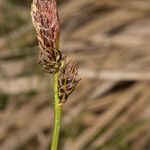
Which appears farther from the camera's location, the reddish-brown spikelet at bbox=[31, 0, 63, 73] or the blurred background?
the blurred background

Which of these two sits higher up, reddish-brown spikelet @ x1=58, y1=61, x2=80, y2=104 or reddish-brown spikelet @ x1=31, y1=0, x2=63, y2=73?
reddish-brown spikelet @ x1=31, y1=0, x2=63, y2=73

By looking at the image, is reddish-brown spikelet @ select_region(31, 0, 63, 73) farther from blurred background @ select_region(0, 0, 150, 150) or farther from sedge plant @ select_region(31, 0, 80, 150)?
blurred background @ select_region(0, 0, 150, 150)

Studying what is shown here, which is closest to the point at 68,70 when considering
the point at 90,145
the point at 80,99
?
the point at 90,145

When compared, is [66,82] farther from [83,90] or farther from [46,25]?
[83,90]

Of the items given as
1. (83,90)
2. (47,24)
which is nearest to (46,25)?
(47,24)

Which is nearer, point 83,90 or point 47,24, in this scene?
point 47,24

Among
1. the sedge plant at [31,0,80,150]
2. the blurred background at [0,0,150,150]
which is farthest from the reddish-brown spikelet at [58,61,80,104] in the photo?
the blurred background at [0,0,150,150]

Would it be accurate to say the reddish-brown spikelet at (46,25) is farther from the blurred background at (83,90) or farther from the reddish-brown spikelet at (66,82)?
the blurred background at (83,90)
